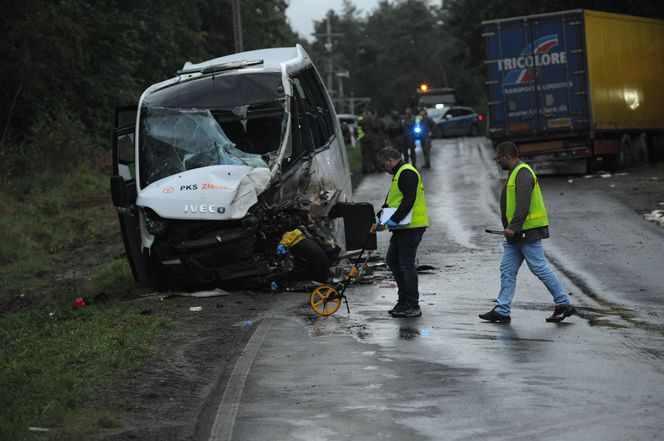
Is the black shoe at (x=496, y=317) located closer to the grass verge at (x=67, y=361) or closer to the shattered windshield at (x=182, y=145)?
the grass verge at (x=67, y=361)

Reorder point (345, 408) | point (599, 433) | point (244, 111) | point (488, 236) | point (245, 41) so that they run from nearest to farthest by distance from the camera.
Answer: point (599, 433), point (345, 408), point (244, 111), point (488, 236), point (245, 41)

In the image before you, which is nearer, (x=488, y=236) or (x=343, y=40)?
(x=488, y=236)

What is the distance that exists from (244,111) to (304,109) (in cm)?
117

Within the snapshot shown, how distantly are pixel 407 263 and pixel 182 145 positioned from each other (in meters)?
4.34

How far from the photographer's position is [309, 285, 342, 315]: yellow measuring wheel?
11.8 metres

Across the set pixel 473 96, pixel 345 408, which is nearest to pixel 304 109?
pixel 345 408

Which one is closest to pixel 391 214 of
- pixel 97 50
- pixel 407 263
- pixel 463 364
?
pixel 407 263

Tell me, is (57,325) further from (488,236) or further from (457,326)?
(488,236)

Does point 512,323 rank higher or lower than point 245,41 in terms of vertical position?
lower

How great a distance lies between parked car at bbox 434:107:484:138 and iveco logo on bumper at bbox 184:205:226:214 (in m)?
40.5

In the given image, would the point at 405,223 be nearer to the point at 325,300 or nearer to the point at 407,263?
the point at 407,263

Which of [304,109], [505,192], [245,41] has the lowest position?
[505,192]

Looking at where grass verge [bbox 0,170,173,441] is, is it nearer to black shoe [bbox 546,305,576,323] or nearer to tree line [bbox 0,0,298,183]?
tree line [bbox 0,0,298,183]

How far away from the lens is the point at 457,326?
10789 mm
